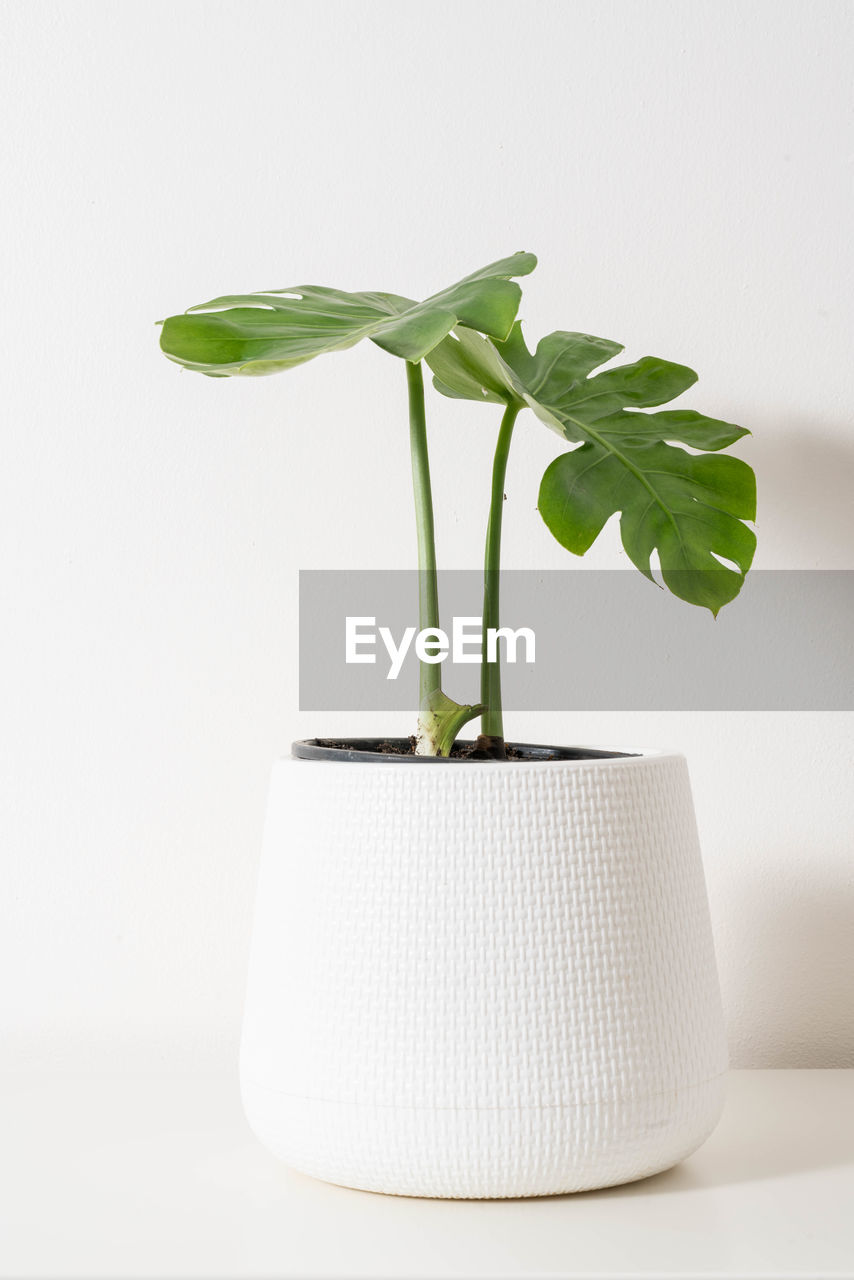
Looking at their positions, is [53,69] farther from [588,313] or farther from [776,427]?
[776,427]

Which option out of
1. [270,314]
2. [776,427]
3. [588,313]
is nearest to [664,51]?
[588,313]

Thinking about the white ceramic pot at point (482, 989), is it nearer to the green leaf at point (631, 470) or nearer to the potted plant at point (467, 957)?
the potted plant at point (467, 957)

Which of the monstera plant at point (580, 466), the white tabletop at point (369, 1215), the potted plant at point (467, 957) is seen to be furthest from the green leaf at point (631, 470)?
the white tabletop at point (369, 1215)

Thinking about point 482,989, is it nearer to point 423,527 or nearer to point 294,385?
point 423,527

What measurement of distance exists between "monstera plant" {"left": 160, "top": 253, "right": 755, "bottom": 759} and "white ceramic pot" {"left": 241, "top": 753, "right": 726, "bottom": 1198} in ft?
0.37

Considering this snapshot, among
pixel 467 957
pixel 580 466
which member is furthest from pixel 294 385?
pixel 467 957

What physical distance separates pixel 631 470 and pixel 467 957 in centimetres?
39

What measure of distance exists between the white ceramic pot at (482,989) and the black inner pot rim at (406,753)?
0.9 inches

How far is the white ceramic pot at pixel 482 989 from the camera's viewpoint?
644mm

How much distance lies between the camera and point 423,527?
0.78 metres

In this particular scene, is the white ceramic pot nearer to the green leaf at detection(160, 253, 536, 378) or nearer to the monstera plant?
the monstera plant

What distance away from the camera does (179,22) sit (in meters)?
1.03

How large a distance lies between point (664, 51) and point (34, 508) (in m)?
0.69
